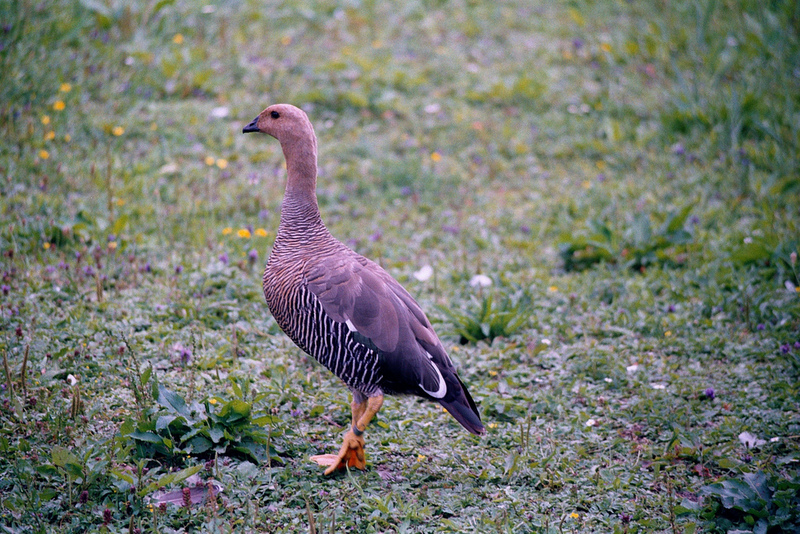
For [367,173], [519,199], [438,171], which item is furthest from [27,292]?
[519,199]

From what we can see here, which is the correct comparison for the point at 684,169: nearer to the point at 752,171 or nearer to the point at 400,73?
the point at 752,171

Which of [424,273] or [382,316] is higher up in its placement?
[382,316]

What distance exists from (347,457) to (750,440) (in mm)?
2182

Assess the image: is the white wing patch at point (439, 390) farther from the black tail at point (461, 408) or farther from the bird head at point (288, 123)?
the bird head at point (288, 123)

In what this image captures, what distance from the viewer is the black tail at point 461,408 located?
345 cm

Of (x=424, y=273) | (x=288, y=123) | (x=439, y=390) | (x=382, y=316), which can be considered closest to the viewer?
(x=439, y=390)

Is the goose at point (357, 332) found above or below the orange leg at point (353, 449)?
above

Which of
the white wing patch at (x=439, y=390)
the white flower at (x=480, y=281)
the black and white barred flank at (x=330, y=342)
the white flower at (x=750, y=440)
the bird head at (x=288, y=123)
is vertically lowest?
the white flower at (x=750, y=440)

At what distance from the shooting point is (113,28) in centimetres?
776

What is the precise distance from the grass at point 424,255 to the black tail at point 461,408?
0.32 meters

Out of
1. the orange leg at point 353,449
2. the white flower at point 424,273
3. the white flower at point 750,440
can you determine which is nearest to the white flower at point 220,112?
the white flower at point 424,273

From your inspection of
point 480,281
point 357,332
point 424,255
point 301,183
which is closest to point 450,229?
point 424,255

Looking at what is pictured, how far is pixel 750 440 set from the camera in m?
3.85

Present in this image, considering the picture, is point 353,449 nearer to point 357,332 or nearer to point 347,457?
point 347,457
